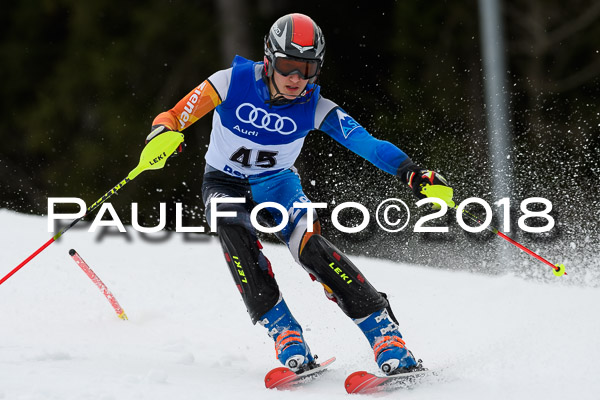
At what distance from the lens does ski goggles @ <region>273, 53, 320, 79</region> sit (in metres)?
3.77

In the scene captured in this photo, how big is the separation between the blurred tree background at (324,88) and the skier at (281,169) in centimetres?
399

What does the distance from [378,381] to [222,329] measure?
1700 millimetres

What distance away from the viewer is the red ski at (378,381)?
336cm

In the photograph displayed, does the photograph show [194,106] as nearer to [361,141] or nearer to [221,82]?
[221,82]

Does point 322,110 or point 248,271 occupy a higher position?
point 322,110

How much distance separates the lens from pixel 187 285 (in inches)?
225

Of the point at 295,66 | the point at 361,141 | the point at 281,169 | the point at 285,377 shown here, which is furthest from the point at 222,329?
the point at 295,66

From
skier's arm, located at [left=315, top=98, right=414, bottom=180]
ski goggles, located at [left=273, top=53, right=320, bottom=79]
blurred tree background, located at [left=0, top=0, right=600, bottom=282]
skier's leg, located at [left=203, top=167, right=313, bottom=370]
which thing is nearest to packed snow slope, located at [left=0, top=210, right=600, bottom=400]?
skier's leg, located at [left=203, top=167, right=313, bottom=370]

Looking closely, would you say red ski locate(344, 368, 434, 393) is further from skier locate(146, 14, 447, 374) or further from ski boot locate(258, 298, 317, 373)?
ski boot locate(258, 298, 317, 373)

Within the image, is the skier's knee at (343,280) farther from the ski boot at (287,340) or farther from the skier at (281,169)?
the ski boot at (287,340)

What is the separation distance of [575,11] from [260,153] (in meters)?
12.0

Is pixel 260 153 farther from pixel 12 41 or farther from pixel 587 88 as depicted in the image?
pixel 12 41

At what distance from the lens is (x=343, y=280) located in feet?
11.9

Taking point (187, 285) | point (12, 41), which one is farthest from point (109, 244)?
point (12, 41)
